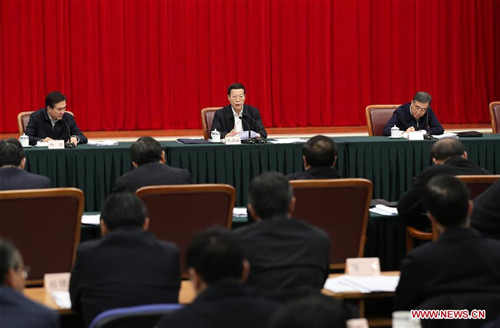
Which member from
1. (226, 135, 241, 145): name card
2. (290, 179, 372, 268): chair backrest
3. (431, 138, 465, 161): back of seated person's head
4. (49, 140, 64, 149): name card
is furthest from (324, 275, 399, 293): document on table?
(49, 140, 64, 149): name card

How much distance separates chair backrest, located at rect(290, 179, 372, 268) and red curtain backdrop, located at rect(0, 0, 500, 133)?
5.99 metres

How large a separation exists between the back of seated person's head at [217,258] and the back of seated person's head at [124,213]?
0.75m

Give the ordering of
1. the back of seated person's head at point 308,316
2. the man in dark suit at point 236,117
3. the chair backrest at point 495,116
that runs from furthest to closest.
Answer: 1. the chair backrest at point 495,116
2. the man in dark suit at point 236,117
3. the back of seated person's head at point 308,316

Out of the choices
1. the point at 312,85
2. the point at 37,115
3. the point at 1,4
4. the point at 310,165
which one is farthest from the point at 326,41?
the point at 310,165

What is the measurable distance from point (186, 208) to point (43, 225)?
2.05 ft

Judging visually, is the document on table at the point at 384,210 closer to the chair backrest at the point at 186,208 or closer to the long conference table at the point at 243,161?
the chair backrest at the point at 186,208

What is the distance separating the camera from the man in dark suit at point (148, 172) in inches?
176

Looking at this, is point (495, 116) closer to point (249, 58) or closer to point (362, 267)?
point (249, 58)

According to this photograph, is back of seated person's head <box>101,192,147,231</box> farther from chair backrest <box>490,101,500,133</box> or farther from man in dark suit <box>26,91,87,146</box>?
chair backrest <box>490,101,500,133</box>

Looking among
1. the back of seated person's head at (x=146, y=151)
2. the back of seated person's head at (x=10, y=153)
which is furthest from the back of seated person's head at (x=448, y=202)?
the back of seated person's head at (x=10, y=153)

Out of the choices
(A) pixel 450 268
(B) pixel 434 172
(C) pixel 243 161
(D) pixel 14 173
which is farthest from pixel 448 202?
(C) pixel 243 161

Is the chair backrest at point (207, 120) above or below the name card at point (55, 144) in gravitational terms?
above

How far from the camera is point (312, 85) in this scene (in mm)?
10406

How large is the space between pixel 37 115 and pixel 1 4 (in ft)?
9.79
